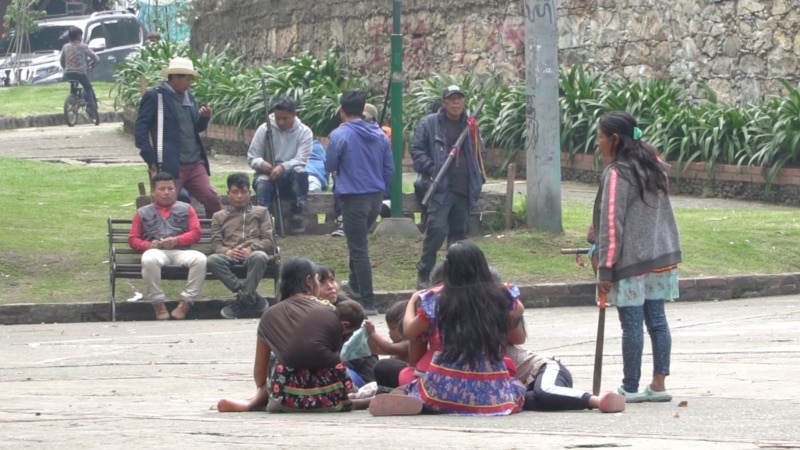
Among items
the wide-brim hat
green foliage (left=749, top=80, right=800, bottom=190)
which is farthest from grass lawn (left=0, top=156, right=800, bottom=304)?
the wide-brim hat

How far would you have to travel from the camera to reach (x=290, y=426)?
8203 mm

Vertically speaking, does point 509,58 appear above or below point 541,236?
above

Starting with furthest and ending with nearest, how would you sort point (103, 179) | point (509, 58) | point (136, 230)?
point (509, 58) < point (103, 179) < point (136, 230)

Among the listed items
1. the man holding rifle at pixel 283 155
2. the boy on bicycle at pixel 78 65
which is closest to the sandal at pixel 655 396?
the man holding rifle at pixel 283 155

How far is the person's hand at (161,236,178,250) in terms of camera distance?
14234mm

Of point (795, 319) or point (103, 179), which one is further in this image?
point (103, 179)

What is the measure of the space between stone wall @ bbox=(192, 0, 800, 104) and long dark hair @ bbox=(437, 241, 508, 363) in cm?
878

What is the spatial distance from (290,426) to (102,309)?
250 inches

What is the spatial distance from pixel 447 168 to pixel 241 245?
2.03m

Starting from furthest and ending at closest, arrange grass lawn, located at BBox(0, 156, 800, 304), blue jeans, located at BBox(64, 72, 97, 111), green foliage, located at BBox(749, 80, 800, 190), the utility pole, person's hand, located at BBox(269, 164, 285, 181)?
1. blue jeans, located at BBox(64, 72, 97, 111)
2. green foliage, located at BBox(749, 80, 800, 190)
3. the utility pole
4. person's hand, located at BBox(269, 164, 285, 181)
5. grass lawn, located at BBox(0, 156, 800, 304)

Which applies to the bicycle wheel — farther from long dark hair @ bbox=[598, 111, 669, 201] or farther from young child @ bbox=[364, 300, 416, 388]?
long dark hair @ bbox=[598, 111, 669, 201]

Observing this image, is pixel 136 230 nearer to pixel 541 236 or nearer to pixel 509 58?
pixel 541 236

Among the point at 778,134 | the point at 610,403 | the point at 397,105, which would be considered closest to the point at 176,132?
the point at 397,105

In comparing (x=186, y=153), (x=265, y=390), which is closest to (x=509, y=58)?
(x=186, y=153)
